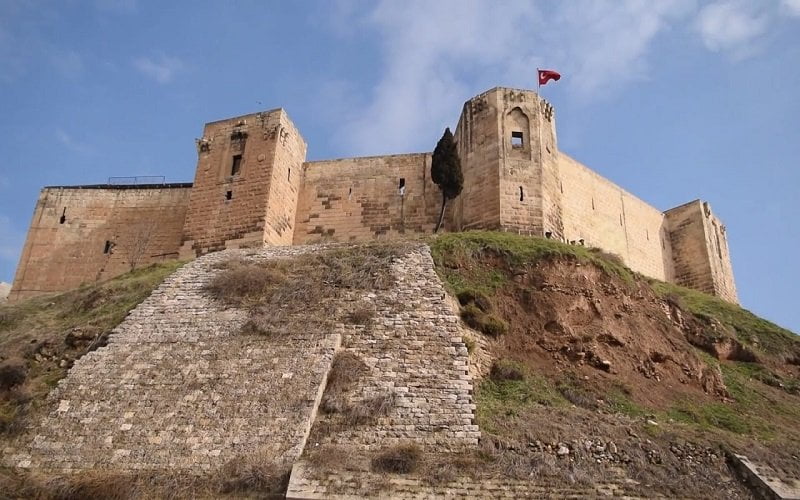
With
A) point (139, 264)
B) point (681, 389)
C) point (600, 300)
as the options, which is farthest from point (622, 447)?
point (139, 264)

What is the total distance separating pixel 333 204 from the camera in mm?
24078

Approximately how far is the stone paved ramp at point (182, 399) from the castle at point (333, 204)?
326 inches

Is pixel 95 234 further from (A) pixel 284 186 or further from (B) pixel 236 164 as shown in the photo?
(A) pixel 284 186

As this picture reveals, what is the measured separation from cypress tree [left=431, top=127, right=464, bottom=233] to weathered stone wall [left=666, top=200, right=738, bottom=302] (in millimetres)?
12094

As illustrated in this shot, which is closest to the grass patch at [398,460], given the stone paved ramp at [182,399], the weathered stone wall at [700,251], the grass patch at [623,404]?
the stone paved ramp at [182,399]

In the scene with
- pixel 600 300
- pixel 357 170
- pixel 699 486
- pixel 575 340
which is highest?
pixel 357 170

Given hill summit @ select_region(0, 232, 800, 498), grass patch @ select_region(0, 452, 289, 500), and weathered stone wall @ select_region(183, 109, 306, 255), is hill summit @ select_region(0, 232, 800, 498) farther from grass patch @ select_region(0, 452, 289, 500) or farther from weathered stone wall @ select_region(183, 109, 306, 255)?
weathered stone wall @ select_region(183, 109, 306, 255)

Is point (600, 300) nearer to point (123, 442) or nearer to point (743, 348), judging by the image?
point (743, 348)

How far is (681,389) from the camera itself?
47.6 feet

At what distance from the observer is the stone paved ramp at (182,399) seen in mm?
10656

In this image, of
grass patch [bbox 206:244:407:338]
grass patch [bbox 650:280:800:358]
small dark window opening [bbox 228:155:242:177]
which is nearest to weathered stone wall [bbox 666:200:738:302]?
grass patch [bbox 650:280:800:358]

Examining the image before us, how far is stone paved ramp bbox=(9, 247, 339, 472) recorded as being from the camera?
10.7m

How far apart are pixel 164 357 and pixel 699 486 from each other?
31.0 feet

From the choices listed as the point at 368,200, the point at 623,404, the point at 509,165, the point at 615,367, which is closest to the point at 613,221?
the point at 509,165
